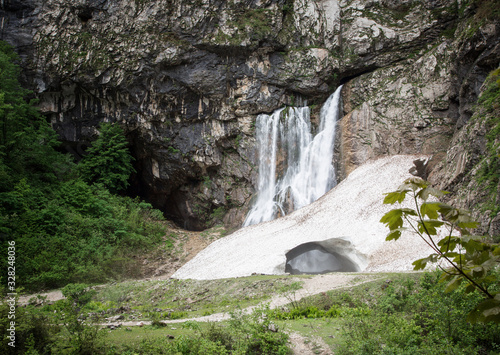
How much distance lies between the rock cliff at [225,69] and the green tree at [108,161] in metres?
1.44

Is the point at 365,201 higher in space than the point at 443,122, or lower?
lower

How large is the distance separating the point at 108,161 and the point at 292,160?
1355cm

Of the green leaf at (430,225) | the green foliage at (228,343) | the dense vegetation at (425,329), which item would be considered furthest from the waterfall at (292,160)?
the green leaf at (430,225)

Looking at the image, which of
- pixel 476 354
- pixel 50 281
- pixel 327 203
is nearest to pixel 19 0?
pixel 50 281

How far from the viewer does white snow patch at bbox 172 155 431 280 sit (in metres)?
11.9

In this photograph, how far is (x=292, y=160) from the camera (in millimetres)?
23406

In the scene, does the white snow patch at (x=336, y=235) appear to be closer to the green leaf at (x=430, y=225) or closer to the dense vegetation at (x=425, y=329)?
the dense vegetation at (x=425, y=329)

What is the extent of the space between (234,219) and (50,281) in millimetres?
13661

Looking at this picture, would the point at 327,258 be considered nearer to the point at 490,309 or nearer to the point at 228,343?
the point at 228,343

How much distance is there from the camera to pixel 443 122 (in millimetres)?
18750

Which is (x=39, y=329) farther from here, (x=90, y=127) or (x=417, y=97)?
(x=90, y=127)

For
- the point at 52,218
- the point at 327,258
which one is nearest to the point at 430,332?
the point at 327,258

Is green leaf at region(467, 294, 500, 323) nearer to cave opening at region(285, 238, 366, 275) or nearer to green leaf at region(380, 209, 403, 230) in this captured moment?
green leaf at region(380, 209, 403, 230)

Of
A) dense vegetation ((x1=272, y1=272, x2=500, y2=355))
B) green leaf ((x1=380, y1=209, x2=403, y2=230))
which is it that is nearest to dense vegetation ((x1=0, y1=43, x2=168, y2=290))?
dense vegetation ((x1=272, y1=272, x2=500, y2=355))
